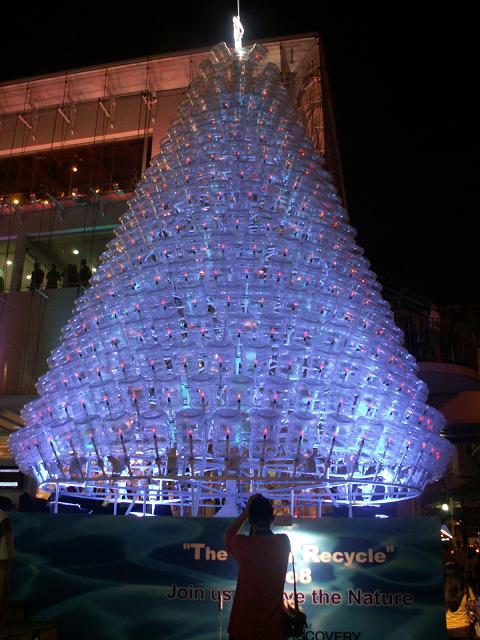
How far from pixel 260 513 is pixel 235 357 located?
2629 mm

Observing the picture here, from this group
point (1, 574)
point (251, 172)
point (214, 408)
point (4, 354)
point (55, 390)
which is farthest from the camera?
point (4, 354)

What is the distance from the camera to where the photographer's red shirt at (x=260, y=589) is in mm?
2820

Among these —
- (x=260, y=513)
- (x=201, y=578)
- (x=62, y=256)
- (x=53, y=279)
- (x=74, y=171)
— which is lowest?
(x=201, y=578)

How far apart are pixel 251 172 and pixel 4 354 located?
27.4 ft

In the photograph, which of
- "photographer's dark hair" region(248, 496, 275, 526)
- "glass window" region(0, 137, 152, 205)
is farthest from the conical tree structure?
"glass window" region(0, 137, 152, 205)

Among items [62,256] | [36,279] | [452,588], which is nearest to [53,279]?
[36,279]

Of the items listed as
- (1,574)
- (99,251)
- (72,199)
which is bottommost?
(1,574)

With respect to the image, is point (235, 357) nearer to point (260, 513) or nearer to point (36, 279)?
point (260, 513)

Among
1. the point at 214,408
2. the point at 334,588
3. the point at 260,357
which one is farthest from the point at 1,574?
the point at 260,357

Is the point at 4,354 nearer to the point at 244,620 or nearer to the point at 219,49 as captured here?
the point at 219,49

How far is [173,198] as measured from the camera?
21.5 feet

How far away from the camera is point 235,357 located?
5555mm

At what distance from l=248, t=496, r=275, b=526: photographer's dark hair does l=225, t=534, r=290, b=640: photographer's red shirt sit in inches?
3.0

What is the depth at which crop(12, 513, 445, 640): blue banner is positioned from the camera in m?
4.18
